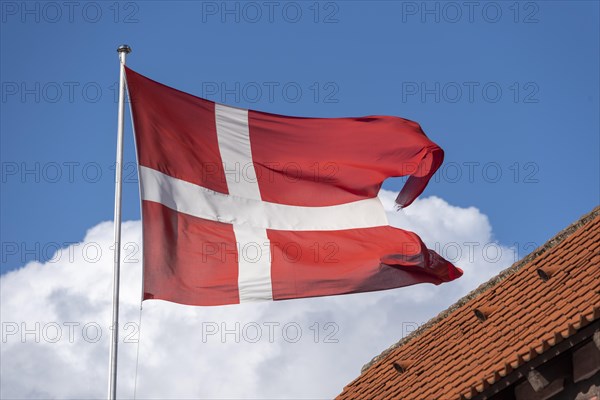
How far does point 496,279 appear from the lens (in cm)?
1385

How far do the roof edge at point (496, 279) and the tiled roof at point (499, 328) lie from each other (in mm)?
12

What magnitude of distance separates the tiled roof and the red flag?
90 centimetres

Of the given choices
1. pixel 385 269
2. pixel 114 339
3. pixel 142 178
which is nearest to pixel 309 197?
pixel 385 269

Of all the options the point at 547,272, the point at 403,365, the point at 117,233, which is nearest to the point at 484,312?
the point at 547,272

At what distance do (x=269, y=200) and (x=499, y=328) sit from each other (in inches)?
106

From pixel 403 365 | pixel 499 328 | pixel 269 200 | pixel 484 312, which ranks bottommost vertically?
pixel 499 328

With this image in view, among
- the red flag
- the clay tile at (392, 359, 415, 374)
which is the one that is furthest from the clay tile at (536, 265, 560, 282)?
the clay tile at (392, 359, 415, 374)

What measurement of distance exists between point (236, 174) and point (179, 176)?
0.70 metres

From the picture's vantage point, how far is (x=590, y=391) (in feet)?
31.4

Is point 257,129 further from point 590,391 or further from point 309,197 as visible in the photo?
point 590,391

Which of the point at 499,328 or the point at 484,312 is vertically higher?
the point at 484,312

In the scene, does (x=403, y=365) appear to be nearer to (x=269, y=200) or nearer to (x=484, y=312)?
(x=484, y=312)

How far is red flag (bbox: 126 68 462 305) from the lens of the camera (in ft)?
36.2

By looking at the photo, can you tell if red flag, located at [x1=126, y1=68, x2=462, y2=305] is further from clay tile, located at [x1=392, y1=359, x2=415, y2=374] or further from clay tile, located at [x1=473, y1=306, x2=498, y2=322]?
clay tile, located at [x1=392, y1=359, x2=415, y2=374]
